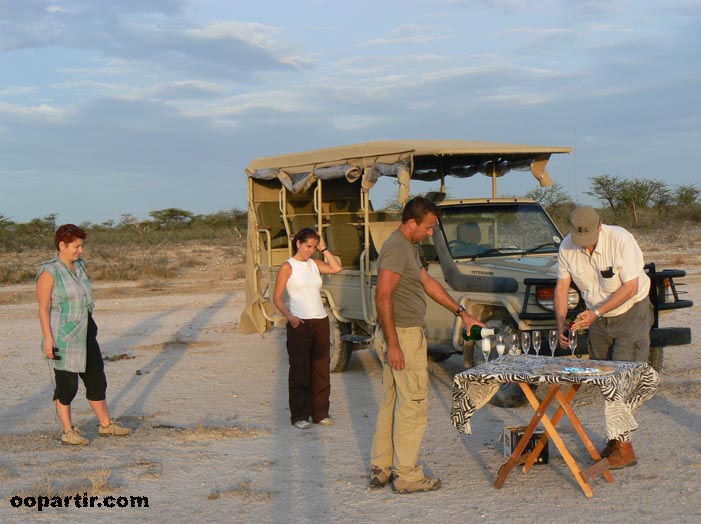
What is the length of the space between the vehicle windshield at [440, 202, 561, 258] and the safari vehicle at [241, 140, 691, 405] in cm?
1

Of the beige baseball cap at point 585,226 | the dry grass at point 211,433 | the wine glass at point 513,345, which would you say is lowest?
the dry grass at point 211,433

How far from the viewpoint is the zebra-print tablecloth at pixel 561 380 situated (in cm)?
557

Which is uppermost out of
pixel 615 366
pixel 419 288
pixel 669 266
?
pixel 419 288

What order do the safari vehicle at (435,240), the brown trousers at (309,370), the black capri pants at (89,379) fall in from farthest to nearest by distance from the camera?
the safari vehicle at (435,240)
the brown trousers at (309,370)
the black capri pants at (89,379)

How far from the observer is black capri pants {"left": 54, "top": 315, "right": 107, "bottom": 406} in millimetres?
7434

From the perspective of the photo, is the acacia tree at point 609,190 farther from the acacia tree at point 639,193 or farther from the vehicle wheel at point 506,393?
the vehicle wheel at point 506,393

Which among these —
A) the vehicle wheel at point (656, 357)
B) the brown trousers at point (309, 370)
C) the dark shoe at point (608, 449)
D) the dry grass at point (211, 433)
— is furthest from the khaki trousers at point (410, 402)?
the vehicle wheel at point (656, 357)

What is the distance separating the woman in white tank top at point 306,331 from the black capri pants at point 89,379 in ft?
5.47

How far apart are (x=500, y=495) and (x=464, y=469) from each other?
2.14 feet

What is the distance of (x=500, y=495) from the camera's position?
233 inches

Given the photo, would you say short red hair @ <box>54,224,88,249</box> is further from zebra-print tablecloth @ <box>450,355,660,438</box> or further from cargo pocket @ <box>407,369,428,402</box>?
zebra-print tablecloth @ <box>450,355,660,438</box>

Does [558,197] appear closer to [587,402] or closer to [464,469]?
[587,402]

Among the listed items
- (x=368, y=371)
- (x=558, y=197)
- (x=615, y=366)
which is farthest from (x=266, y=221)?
(x=558, y=197)

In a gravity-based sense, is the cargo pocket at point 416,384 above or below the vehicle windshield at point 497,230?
below
